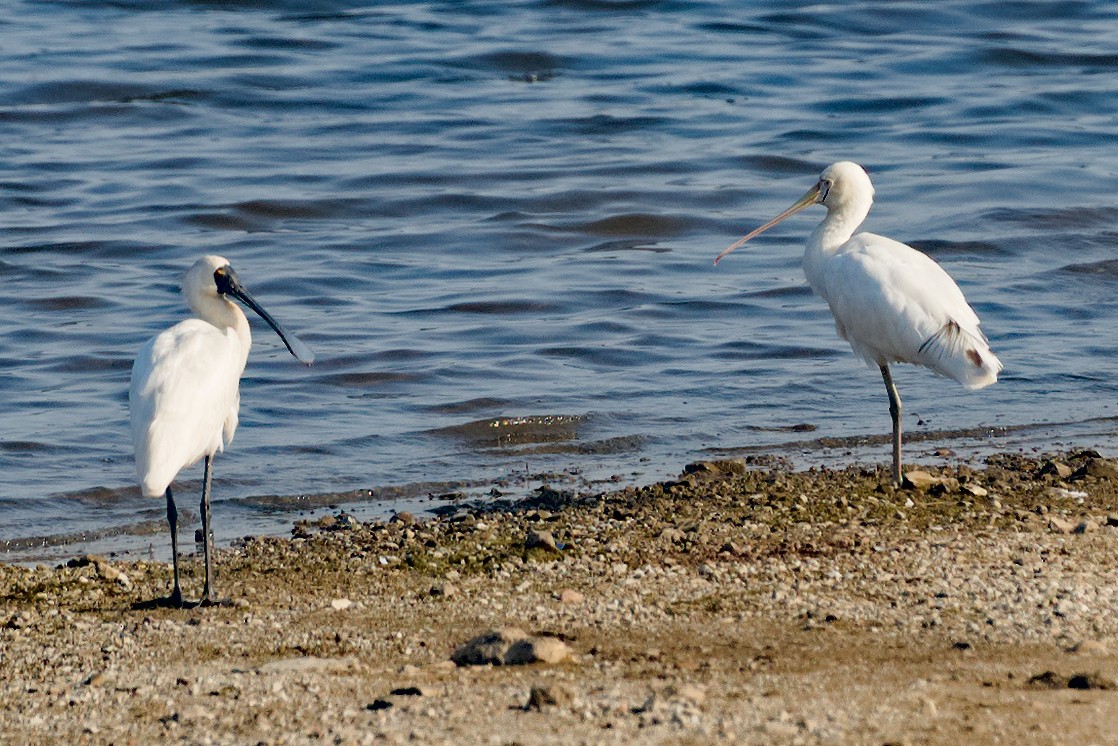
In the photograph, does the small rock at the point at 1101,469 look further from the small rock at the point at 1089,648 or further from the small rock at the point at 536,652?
the small rock at the point at 536,652

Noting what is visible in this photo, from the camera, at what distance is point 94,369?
13.2 meters

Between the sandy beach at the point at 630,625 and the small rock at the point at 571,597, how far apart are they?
2 cm

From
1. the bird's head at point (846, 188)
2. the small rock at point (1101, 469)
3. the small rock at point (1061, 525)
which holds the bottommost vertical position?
the small rock at point (1101, 469)

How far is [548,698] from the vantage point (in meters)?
5.67

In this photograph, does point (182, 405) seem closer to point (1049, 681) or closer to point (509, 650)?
point (509, 650)

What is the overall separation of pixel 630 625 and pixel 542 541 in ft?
4.52

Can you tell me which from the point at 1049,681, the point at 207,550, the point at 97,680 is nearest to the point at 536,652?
the point at 97,680

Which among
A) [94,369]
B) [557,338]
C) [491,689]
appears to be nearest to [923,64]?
[557,338]

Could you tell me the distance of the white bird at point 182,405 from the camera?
771 cm

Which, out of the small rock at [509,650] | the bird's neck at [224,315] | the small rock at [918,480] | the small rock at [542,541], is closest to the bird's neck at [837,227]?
the small rock at [918,480]

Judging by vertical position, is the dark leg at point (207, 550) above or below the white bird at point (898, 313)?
below

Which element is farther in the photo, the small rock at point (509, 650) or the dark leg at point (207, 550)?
the dark leg at point (207, 550)

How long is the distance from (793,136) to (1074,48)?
752 centimetres

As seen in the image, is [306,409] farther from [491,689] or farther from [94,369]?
[491,689]
